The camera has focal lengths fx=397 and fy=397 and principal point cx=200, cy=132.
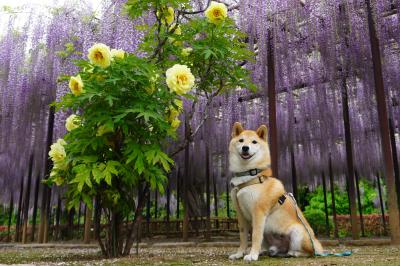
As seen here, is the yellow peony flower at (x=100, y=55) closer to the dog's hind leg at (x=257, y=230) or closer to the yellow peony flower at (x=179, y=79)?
the yellow peony flower at (x=179, y=79)

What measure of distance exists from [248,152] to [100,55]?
61.5 inches

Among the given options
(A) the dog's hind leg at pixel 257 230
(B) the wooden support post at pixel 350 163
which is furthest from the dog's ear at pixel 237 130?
A: (B) the wooden support post at pixel 350 163

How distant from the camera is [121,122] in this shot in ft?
11.4

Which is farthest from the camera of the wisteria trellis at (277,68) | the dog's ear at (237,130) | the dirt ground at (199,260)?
the wisteria trellis at (277,68)

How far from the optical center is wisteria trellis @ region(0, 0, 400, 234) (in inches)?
291

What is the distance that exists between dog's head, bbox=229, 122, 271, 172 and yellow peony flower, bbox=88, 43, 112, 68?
136 cm

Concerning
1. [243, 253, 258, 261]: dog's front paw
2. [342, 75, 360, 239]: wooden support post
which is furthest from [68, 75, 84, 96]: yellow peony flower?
[342, 75, 360, 239]: wooden support post

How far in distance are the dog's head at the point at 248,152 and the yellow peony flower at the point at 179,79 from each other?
2.21ft

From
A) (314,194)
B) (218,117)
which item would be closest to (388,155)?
(218,117)

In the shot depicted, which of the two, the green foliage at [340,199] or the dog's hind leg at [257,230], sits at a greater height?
the green foliage at [340,199]

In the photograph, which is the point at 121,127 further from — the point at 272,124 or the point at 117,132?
the point at 272,124

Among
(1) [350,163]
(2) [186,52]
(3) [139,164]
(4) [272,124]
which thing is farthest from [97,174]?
(1) [350,163]

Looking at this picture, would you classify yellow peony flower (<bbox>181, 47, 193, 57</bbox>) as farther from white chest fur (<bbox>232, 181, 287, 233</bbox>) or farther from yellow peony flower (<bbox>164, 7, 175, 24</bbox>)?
white chest fur (<bbox>232, 181, 287, 233</bbox>)

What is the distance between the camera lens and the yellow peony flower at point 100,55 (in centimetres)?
346
